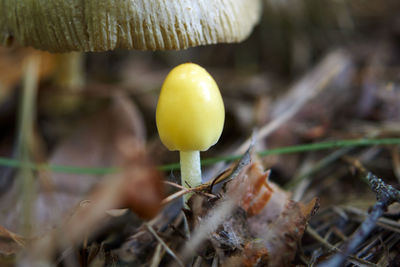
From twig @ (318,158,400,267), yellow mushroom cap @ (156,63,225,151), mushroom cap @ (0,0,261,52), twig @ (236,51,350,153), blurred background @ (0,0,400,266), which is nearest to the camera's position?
twig @ (318,158,400,267)

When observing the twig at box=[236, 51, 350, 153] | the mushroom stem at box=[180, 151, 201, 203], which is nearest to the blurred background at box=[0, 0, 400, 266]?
the twig at box=[236, 51, 350, 153]

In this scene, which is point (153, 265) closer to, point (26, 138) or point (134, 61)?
point (26, 138)

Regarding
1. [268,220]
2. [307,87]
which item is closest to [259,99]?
[307,87]

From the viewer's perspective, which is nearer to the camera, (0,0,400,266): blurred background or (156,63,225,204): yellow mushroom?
(156,63,225,204): yellow mushroom

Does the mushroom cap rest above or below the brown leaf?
above

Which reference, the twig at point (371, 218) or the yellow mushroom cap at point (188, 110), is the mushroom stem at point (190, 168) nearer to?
the yellow mushroom cap at point (188, 110)

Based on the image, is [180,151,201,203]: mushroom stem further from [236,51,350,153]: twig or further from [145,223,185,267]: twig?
[236,51,350,153]: twig

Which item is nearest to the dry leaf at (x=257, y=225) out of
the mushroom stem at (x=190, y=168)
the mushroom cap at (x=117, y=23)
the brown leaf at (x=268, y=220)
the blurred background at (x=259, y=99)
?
the brown leaf at (x=268, y=220)
